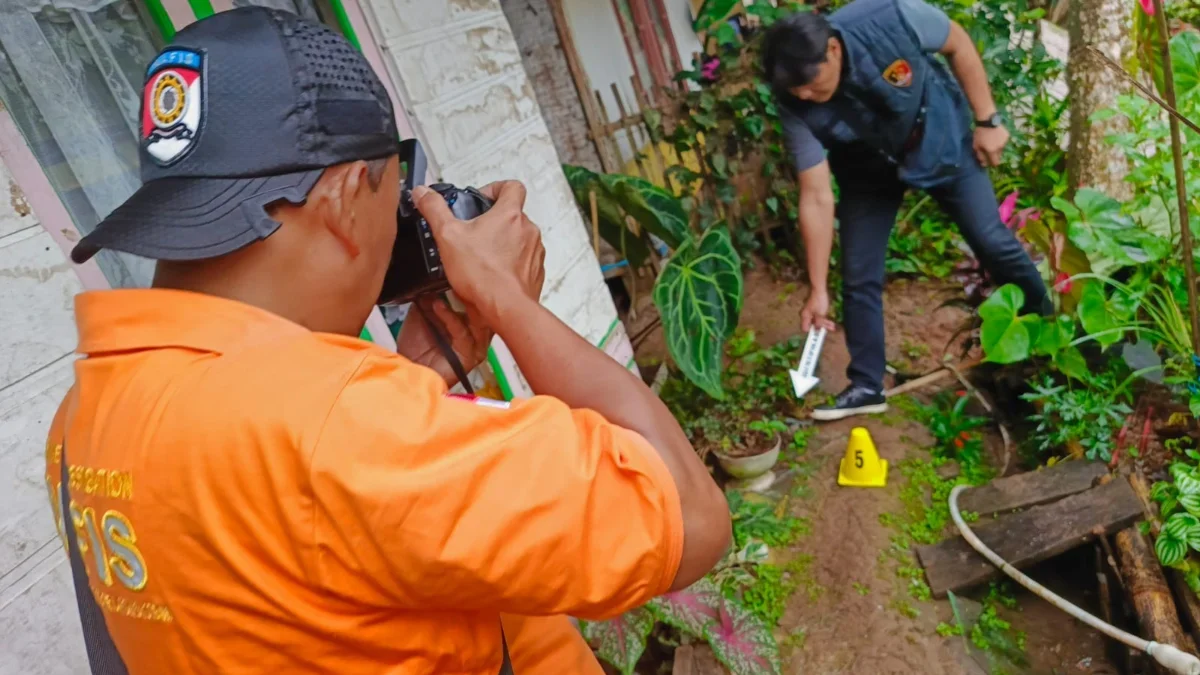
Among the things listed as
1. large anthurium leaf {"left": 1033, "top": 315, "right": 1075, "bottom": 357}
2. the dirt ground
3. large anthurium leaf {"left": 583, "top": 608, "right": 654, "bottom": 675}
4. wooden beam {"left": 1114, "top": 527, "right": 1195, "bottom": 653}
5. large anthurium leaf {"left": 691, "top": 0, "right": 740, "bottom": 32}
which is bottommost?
the dirt ground

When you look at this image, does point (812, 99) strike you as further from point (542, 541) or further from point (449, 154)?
point (542, 541)

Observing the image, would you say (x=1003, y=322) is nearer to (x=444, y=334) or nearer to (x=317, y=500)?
(x=444, y=334)

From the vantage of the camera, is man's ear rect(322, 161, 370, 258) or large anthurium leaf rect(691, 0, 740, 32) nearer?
man's ear rect(322, 161, 370, 258)

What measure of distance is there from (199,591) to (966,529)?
246cm

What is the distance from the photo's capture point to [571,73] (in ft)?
15.2

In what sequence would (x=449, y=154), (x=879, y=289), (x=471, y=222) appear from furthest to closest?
(x=879, y=289) < (x=449, y=154) < (x=471, y=222)

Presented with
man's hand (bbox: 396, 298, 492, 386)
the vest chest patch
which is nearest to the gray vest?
the vest chest patch

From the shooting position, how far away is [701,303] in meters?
3.13

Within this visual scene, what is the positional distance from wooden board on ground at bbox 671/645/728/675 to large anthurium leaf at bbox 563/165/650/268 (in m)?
2.06

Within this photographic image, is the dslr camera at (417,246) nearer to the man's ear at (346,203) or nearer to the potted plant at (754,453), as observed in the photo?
the man's ear at (346,203)

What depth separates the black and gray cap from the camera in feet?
2.69

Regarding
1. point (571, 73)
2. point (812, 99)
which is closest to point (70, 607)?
point (812, 99)

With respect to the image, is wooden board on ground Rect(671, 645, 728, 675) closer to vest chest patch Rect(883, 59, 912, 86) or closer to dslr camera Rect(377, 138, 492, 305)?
dslr camera Rect(377, 138, 492, 305)

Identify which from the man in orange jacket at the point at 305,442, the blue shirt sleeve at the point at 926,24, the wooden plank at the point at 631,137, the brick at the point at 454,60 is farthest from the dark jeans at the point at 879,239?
the man in orange jacket at the point at 305,442
